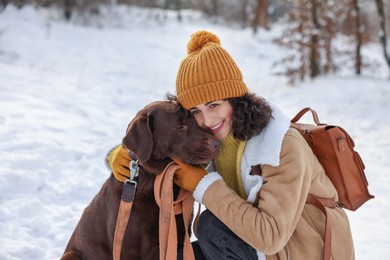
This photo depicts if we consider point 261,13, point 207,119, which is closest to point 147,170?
point 207,119

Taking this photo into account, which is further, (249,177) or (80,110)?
(80,110)

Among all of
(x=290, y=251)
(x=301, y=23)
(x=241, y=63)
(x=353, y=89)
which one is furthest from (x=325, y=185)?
(x=241, y=63)

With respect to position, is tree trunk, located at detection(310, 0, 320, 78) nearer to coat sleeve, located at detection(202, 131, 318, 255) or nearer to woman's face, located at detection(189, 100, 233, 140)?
woman's face, located at detection(189, 100, 233, 140)

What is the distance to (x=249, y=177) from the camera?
2.19 meters

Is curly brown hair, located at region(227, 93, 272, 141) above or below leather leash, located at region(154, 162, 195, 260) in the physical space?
above

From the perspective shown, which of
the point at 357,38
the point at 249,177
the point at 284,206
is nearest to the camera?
the point at 284,206

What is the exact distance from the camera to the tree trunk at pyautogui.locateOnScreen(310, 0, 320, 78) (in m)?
11.5

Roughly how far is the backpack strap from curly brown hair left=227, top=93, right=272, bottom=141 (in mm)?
434

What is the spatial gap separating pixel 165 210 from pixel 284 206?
2.10ft

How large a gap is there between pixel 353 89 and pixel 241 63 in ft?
25.7

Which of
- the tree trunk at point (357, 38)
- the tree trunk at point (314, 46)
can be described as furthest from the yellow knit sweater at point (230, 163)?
the tree trunk at point (357, 38)

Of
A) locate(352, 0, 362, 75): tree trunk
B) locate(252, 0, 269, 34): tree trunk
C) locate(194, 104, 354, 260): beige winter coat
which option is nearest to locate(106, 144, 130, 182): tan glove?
locate(194, 104, 354, 260): beige winter coat

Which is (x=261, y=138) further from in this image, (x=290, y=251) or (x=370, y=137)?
(x=370, y=137)

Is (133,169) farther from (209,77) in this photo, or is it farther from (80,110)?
(80,110)
